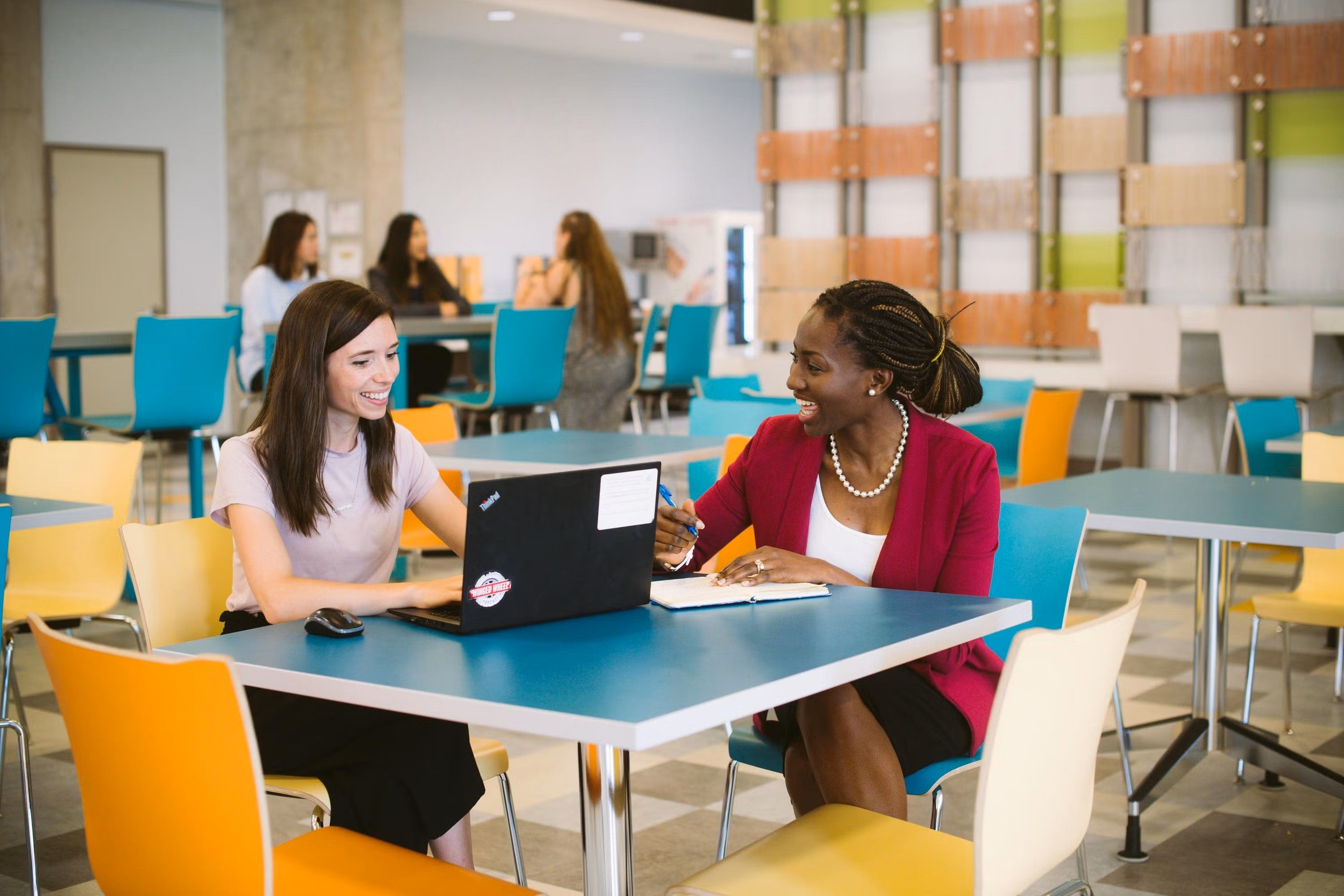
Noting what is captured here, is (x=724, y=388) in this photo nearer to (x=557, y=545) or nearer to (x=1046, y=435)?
(x=1046, y=435)

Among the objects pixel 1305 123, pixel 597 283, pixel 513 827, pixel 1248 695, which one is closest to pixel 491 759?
pixel 513 827

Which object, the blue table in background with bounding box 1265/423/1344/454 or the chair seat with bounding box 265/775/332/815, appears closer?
the chair seat with bounding box 265/775/332/815

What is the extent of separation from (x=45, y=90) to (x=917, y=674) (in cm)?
903

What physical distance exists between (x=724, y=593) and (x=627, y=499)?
0.82ft

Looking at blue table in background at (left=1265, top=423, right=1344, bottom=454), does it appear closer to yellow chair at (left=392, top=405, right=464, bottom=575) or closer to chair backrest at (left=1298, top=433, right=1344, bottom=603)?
chair backrest at (left=1298, top=433, right=1344, bottom=603)

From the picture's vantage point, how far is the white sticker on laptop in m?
1.95

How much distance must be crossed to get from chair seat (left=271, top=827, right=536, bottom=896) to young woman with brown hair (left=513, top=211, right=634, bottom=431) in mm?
4806

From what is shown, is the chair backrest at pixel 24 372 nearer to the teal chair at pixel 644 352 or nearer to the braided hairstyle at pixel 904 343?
the teal chair at pixel 644 352

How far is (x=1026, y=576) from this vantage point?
257 cm

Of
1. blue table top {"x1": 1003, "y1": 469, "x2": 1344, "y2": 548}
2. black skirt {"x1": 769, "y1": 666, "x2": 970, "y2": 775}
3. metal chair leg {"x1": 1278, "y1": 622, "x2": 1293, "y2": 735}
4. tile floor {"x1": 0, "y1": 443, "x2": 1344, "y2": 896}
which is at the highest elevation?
blue table top {"x1": 1003, "y1": 469, "x2": 1344, "y2": 548}

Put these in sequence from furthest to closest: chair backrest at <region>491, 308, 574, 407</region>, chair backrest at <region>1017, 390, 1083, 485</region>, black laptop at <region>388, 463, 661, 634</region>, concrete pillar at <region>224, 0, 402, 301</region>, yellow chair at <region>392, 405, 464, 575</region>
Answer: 1. concrete pillar at <region>224, 0, 402, 301</region>
2. chair backrest at <region>491, 308, 574, 407</region>
3. chair backrest at <region>1017, 390, 1083, 485</region>
4. yellow chair at <region>392, 405, 464, 575</region>
5. black laptop at <region>388, 463, 661, 634</region>

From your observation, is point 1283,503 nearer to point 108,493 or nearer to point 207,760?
point 207,760

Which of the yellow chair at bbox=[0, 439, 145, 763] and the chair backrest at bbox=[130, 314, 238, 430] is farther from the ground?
the chair backrest at bbox=[130, 314, 238, 430]

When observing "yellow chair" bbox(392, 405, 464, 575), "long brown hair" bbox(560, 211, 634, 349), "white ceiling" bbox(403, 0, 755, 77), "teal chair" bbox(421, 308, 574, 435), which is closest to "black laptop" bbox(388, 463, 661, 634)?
"yellow chair" bbox(392, 405, 464, 575)
